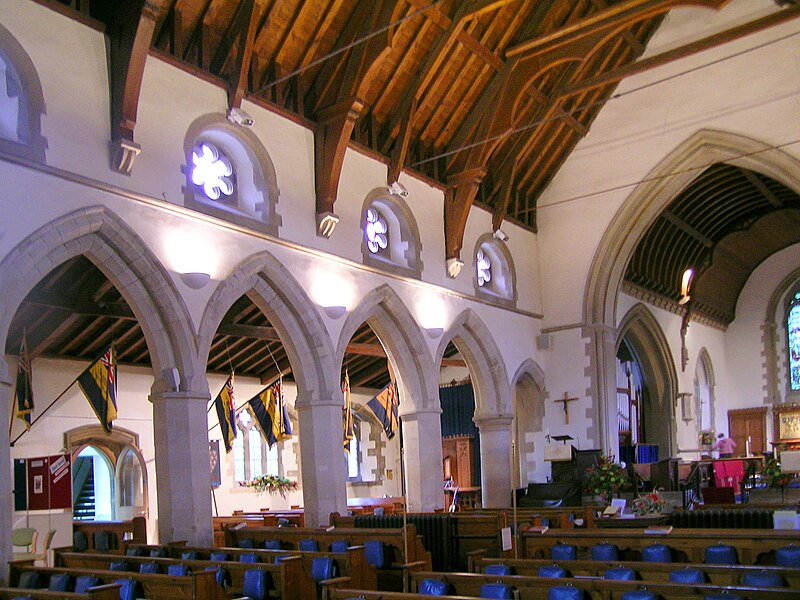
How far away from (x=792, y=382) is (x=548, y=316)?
10.1 metres

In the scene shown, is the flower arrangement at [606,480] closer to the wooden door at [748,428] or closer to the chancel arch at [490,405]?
the chancel arch at [490,405]

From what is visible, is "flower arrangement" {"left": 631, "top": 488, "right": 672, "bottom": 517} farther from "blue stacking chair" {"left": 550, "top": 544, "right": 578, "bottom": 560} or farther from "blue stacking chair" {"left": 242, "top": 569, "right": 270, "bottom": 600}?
"blue stacking chair" {"left": 242, "top": 569, "right": 270, "bottom": 600}

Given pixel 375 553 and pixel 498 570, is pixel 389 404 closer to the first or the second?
pixel 375 553

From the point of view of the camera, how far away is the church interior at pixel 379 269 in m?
8.82

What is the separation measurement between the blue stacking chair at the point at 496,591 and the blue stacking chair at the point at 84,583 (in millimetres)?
3016

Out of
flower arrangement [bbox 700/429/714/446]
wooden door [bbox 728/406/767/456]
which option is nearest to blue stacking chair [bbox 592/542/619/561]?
flower arrangement [bbox 700/429/714/446]

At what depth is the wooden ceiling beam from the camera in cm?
912

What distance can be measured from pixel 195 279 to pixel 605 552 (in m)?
5.43

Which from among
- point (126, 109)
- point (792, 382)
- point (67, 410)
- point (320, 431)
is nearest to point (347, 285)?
point (320, 431)

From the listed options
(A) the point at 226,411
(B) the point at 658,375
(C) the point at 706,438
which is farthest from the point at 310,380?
(C) the point at 706,438

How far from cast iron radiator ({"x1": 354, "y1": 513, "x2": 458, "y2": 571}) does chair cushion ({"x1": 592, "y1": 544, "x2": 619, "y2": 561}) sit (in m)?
2.83

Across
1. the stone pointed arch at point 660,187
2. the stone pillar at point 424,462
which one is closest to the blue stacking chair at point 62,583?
the stone pillar at point 424,462

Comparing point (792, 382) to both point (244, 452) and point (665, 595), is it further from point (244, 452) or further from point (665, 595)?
point (665, 595)

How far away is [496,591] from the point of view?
18.4ft
